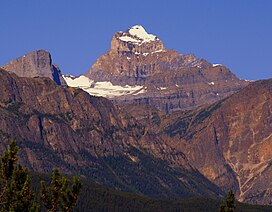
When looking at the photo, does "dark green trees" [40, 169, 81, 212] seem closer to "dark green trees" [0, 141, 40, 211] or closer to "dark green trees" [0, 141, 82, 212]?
"dark green trees" [0, 141, 82, 212]

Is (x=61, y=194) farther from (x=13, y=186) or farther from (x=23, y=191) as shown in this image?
(x=13, y=186)

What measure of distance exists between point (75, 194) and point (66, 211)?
355 centimetres

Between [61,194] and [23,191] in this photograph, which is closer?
[23,191]

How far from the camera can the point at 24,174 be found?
166250 mm

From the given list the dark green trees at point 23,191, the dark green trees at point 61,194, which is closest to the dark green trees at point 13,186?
the dark green trees at point 23,191

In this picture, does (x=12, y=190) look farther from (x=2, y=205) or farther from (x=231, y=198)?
(x=231, y=198)

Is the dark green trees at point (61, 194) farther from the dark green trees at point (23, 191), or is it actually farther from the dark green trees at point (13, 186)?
the dark green trees at point (13, 186)

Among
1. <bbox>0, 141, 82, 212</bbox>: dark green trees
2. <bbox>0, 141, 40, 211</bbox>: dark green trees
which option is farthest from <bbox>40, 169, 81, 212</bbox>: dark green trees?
<bbox>0, 141, 40, 211</bbox>: dark green trees

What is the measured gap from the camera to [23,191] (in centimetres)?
16138

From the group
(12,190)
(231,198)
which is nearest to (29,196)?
(12,190)

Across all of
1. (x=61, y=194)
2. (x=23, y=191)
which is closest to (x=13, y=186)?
(x=23, y=191)

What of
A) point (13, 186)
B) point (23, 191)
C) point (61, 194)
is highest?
point (61, 194)

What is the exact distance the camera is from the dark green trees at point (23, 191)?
530 ft

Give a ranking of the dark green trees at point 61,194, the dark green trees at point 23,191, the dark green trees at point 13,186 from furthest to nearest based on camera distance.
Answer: the dark green trees at point 61,194, the dark green trees at point 23,191, the dark green trees at point 13,186
